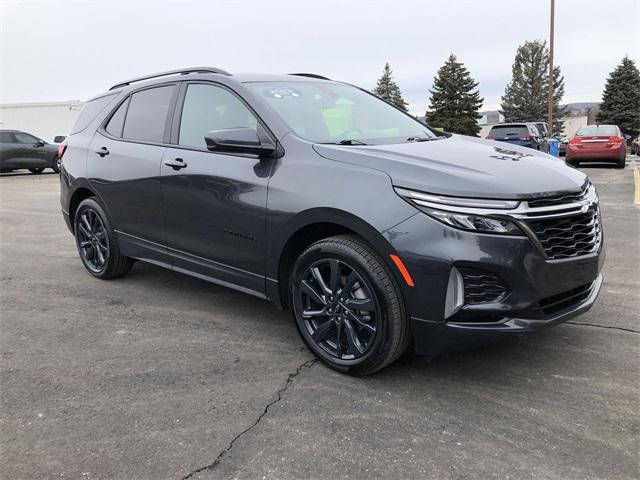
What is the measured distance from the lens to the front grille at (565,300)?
8.96 ft

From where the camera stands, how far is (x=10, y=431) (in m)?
2.62

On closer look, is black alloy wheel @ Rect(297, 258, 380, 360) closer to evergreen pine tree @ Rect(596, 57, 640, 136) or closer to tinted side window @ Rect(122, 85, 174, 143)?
tinted side window @ Rect(122, 85, 174, 143)

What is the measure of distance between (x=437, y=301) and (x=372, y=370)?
1.96 feet

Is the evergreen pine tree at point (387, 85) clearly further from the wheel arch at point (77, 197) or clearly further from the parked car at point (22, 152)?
the wheel arch at point (77, 197)

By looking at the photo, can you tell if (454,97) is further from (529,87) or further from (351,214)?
(351,214)

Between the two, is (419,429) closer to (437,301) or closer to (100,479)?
(437,301)

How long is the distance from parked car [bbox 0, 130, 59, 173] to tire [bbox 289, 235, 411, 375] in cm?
1757

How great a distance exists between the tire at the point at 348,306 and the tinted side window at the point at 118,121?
2435 mm

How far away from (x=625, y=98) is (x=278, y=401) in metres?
55.2

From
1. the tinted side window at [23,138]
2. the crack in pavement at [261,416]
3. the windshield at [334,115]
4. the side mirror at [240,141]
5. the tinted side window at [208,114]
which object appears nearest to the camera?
the crack in pavement at [261,416]

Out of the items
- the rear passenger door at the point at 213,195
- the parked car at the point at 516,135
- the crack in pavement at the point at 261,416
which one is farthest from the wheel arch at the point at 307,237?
the parked car at the point at 516,135

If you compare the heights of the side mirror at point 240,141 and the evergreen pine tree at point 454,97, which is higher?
the evergreen pine tree at point 454,97

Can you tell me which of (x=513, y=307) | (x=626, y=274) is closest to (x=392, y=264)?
(x=513, y=307)

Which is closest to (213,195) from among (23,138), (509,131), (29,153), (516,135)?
(516,135)
